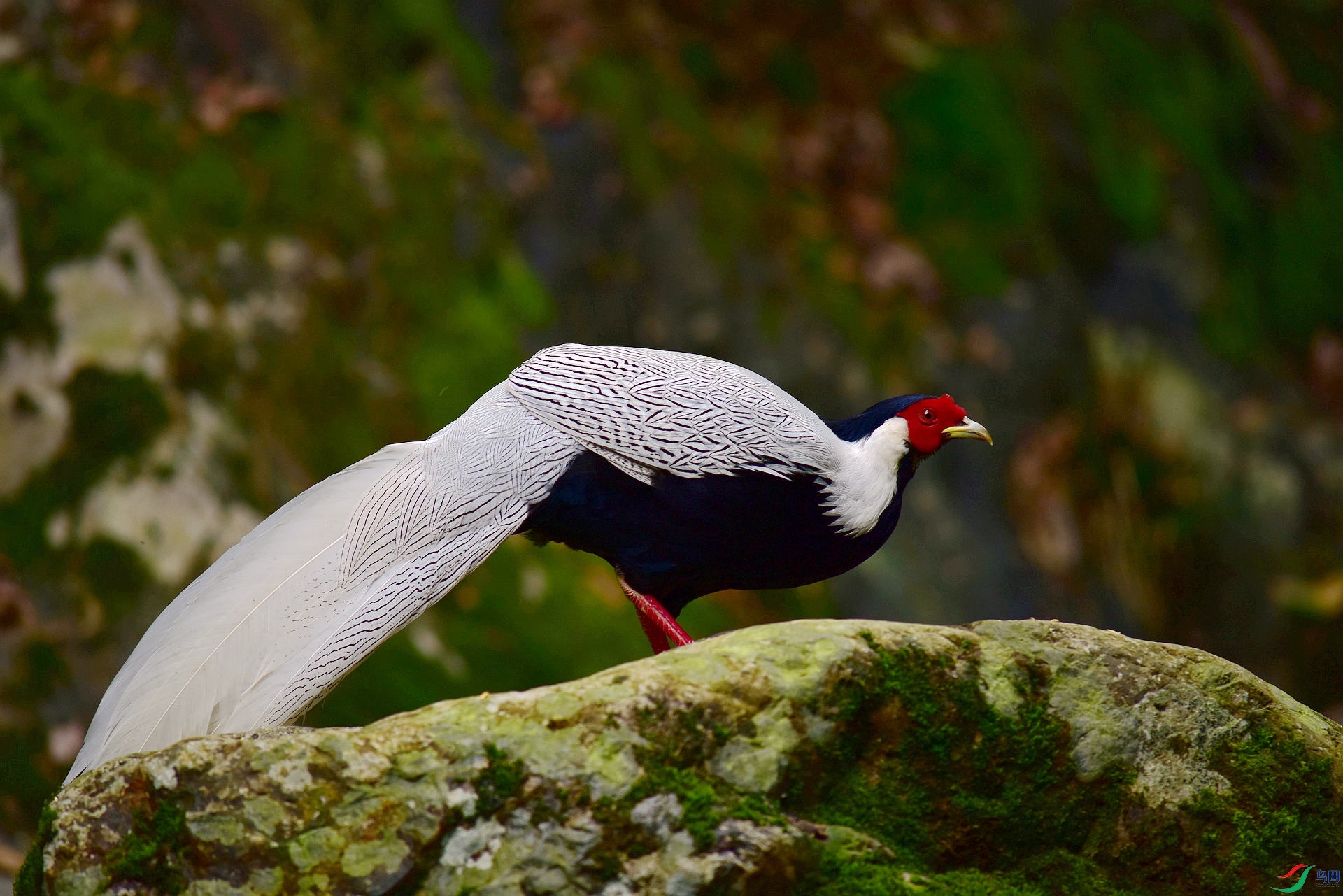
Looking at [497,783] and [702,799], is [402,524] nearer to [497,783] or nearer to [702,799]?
[497,783]

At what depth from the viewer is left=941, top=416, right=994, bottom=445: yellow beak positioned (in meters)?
4.09

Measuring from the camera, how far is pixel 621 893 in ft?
8.25

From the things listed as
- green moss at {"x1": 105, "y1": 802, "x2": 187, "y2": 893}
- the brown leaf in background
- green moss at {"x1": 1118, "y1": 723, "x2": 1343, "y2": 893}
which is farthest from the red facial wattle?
the brown leaf in background

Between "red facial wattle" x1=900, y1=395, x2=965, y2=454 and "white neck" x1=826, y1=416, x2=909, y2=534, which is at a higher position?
"red facial wattle" x1=900, y1=395, x2=965, y2=454

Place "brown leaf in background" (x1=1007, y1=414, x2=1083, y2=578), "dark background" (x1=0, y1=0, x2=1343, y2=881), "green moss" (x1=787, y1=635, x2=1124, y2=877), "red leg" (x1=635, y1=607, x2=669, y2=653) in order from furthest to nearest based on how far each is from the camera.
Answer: "brown leaf in background" (x1=1007, y1=414, x2=1083, y2=578) → "dark background" (x1=0, y1=0, x2=1343, y2=881) → "red leg" (x1=635, y1=607, x2=669, y2=653) → "green moss" (x1=787, y1=635, x2=1124, y2=877)

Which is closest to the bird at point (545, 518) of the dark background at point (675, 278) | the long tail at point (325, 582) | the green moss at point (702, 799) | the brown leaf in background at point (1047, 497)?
the long tail at point (325, 582)

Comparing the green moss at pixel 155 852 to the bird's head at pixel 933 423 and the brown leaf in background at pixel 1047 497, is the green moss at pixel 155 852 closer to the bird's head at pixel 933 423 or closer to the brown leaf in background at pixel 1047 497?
the bird's head at pixel 933 423

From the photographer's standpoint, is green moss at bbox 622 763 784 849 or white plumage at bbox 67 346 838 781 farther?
white plumage at bbox 67 346 838 781

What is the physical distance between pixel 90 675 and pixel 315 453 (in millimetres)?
1405

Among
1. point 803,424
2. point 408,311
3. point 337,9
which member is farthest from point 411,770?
point 337,9

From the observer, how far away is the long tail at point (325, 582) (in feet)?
10.7

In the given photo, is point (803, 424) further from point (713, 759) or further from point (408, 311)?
point (408, 311)
